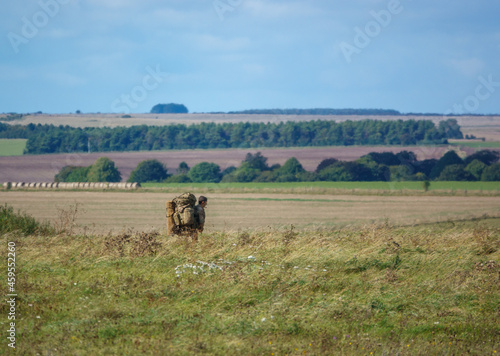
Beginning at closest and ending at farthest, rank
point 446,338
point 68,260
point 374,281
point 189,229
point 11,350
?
point 11,350
point 446,338
point 374,281
point 68,260
point 189,229

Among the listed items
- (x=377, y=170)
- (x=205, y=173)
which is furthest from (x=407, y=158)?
(x=205, y=173)

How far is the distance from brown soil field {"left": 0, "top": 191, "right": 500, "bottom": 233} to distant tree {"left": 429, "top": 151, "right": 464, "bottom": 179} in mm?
37287

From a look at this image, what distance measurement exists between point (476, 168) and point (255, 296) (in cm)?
8391

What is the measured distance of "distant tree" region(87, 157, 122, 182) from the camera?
8575 centimetres

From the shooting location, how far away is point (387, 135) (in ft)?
467

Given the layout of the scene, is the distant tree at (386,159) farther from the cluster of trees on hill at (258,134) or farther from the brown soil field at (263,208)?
the brown soil field at (263,208)

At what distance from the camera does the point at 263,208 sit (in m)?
45.9

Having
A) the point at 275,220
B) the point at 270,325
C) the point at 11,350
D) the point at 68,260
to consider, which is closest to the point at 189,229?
the point at 68,260

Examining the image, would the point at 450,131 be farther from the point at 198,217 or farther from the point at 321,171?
the point at 198,217

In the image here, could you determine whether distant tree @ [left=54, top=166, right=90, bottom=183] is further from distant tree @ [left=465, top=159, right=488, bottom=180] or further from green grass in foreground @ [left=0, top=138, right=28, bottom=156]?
distant tree @ [left=465, top=159, right=488, bottom=180]

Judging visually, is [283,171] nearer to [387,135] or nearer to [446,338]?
[387,135]

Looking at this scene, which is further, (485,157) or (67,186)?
(485,157)

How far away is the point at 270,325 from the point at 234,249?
4113mm

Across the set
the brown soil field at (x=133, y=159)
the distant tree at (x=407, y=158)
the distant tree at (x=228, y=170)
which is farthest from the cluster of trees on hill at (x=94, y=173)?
the distant tree at (x=407, y=158)
